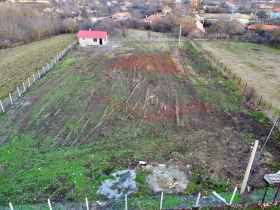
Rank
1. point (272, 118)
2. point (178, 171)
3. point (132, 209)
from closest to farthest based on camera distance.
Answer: point (132, 209), point (178, 171), point (272, 118)

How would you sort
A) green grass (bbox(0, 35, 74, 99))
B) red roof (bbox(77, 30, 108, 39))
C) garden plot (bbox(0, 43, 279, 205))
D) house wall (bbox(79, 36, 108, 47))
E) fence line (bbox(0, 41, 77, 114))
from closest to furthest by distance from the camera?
garden plot (bbox(0, 43, 279, 205)) < fence line (bbox(0, 41, 77, 114)) < green grass (bbox(0, 35, 74, 99)) < red roof (bbox(77, 30, 108, 39)) < house wall (bbox(79, 36, 108, 47))

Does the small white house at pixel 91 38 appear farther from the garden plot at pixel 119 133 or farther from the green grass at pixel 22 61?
the garden plot at pixel 119 133

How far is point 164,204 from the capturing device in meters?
10.1

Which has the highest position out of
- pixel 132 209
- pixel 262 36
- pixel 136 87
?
pixel 262 36

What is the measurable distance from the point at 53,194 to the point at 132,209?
3.77 metres

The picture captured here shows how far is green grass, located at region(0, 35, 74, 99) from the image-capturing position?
23681 mm

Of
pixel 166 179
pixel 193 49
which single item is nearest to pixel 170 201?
pixel 166 179

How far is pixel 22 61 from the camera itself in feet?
102

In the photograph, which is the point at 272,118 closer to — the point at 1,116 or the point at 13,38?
the point at 1,116

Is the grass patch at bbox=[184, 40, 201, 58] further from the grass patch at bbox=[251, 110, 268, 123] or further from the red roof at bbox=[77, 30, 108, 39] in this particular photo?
the grass patch at bbox=[251, 110, 268, 123]

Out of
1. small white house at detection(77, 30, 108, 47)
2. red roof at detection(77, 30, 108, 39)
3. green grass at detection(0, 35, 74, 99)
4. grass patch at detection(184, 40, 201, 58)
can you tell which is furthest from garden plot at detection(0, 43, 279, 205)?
red roof at detection(77, 30, 108, 39)

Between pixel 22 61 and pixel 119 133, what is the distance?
2281 centimetres

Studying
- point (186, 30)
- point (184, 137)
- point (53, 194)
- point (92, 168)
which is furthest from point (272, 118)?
point (186, 30)

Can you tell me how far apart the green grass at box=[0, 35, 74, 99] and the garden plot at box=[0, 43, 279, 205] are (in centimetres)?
323
